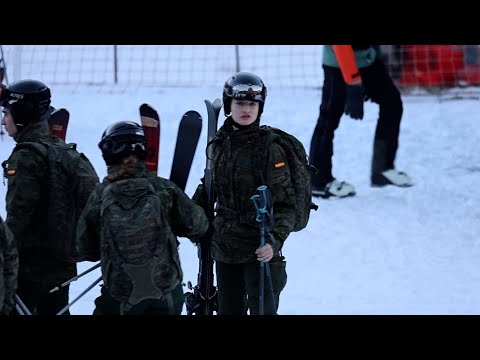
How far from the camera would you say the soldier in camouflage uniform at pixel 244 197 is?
14.0 ft

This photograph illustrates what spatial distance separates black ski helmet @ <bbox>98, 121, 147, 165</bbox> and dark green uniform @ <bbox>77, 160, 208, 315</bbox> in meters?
0.05

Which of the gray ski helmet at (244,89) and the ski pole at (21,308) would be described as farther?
the gray ski helmet at (244,89)

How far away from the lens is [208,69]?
13438 mm

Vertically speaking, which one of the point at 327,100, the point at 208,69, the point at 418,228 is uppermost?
the point at 208,69

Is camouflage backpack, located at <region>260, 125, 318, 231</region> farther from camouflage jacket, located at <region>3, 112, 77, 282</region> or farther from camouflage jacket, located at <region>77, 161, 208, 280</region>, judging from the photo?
camouflage jacket, located at <region>3, 112, 77, 282</region>

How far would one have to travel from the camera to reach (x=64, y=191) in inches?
169

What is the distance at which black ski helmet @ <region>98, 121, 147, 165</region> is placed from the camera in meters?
3.80

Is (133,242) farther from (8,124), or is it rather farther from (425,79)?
(425,79)

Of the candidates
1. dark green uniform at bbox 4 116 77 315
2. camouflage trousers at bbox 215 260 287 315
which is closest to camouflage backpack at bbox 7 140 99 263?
dark green uniform at bbox 4 116 77 315

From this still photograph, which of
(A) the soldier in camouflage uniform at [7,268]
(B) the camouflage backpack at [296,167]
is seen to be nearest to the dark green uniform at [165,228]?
(A) the soldier in camouflage uniform at [7,268]

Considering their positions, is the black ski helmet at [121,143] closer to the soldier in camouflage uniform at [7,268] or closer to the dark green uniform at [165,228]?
the dark green uniform at [165,228]

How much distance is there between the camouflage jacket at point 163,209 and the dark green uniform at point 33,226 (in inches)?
15.3

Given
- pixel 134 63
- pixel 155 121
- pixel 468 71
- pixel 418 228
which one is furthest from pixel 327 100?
pixel 134 63

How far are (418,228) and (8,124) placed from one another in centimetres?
439
